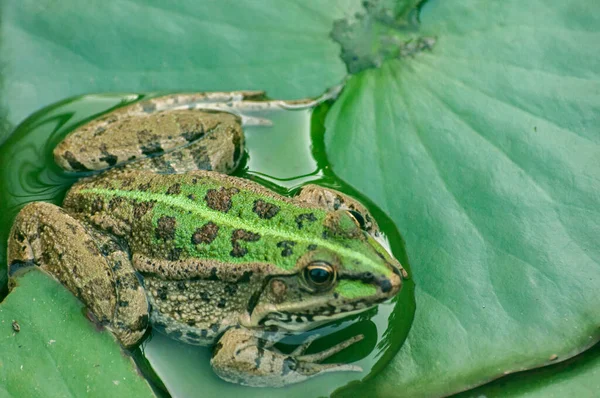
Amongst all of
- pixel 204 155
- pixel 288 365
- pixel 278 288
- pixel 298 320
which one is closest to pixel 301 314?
pixel 298 320

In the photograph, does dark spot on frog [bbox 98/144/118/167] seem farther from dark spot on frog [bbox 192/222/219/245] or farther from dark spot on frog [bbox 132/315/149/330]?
dark spot on frog [bbox 132/315/149/330]

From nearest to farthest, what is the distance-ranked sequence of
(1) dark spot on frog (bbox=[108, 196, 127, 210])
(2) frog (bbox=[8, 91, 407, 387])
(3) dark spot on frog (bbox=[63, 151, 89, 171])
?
1. (2) frog (bbox=[8, 91, 407, 387])
2. (1) dark spot on frog (bbox=[108, 196, 127, 210])
3. (3) dark spot on frog (bbox=[63, 151, 89, 171])

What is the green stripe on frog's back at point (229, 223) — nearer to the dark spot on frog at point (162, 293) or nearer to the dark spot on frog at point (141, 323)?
the dark spot on frog at point (162, 293)

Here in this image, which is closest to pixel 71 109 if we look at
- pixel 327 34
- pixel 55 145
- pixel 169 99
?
pixel 55 145

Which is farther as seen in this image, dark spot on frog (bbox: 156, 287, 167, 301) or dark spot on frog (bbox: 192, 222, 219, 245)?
dark spot on frog (bbox: 156, 287, 167, 301)

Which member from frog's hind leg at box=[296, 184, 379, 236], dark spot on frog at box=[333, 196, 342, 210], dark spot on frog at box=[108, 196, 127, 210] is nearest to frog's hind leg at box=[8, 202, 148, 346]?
dark spot on frog at box=[108, 196, 127, 210]

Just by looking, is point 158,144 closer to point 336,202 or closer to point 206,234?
point 206,234
